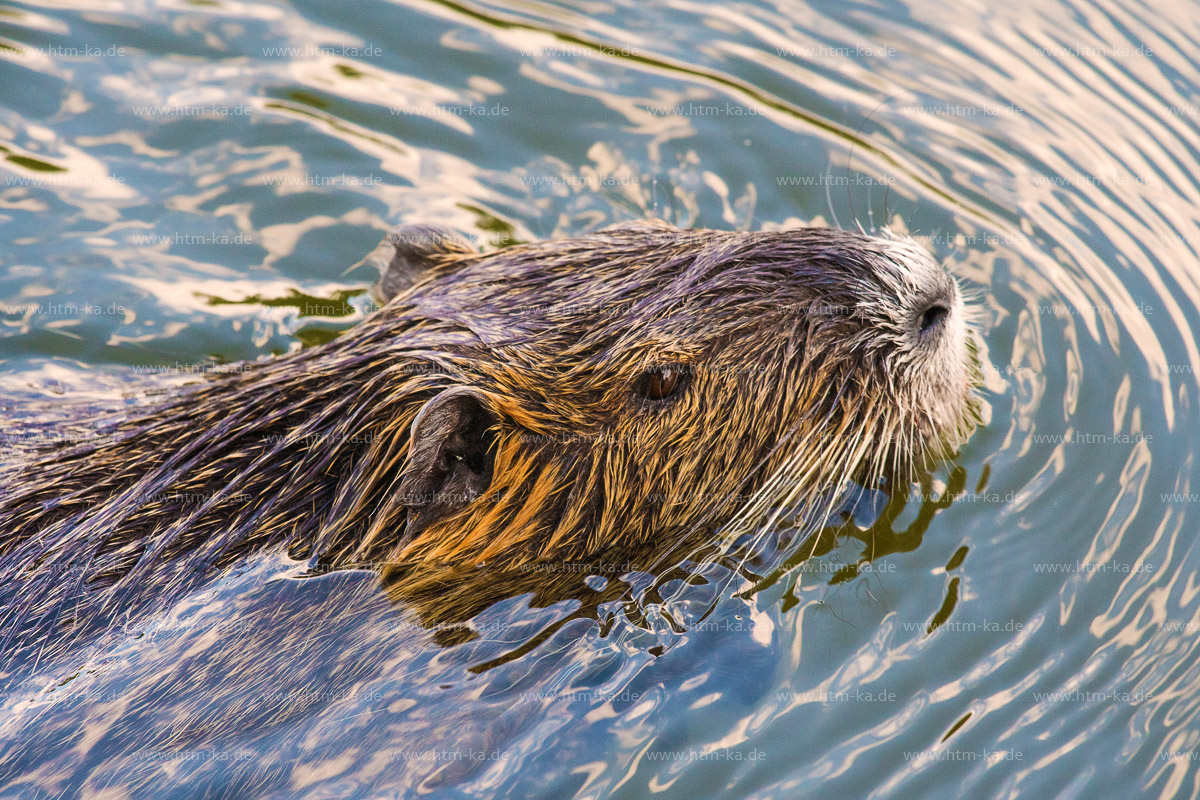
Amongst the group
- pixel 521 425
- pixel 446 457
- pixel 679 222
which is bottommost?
pixel 446 457

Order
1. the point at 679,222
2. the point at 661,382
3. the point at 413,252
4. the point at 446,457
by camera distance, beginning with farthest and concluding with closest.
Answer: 1. the point at 679,222
2. the point at 413,252
3. the point at 661,382
4. the point at 446,457

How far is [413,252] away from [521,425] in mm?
1057

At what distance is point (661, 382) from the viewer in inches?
134

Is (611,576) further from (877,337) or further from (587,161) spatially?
(587,161)

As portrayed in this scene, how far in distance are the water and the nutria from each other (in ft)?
0.66

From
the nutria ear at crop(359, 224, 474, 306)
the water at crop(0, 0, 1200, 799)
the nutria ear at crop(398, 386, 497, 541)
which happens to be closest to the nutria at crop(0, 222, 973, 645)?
the nutria ear at crop(398, 386, 497, 541)

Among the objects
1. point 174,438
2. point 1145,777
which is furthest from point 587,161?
point 1145,777

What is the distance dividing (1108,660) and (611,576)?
5.67ft

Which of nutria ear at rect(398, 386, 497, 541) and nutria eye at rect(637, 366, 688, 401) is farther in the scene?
nutria eye at rect(637, 366, 688, 401)

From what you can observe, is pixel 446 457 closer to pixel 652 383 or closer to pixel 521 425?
pixel 521 425

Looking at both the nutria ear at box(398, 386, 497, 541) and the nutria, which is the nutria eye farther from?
the nutria ear at box(398, 386, 497, 541)

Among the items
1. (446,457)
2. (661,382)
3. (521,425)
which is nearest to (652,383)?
(661,382)

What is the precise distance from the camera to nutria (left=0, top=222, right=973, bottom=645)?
3.23 metres

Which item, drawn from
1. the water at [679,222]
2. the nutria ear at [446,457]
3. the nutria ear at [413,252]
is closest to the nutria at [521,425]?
the nutria ear at [446,457]
